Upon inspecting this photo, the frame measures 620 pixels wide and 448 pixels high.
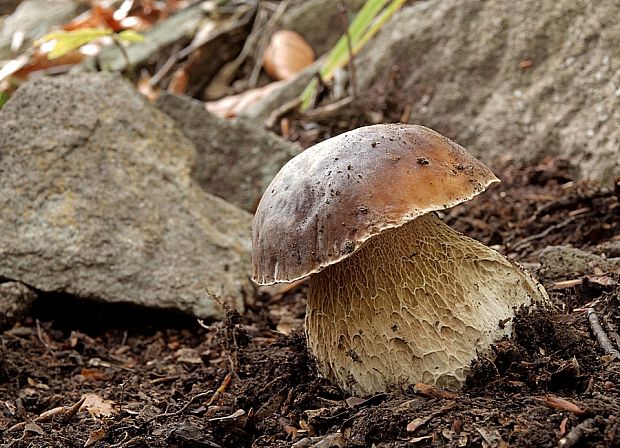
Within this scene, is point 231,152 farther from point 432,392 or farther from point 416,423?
point 416,423

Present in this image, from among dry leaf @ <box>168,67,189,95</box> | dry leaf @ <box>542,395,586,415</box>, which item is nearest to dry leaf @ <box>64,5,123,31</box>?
dry leaf @ <box>168,67,189,95</box>

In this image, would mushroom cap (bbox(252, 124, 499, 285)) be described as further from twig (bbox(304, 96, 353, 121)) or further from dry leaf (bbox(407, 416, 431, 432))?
twig (bbox(304, 96, 353, 121))

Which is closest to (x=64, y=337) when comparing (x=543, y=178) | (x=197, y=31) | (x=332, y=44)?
(x=543, y=178)

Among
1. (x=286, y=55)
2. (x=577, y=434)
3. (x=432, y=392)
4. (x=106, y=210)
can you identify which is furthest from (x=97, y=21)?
(x=577, y=434)

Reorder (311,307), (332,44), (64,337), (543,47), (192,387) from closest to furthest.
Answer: (311,307)
(192,387)
(64,337)
(543,47)
(332,44)

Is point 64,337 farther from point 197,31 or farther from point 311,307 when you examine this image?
point 197,31

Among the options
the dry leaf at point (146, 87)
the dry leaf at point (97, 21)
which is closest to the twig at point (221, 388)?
the dry leaf at point (146, 87)
